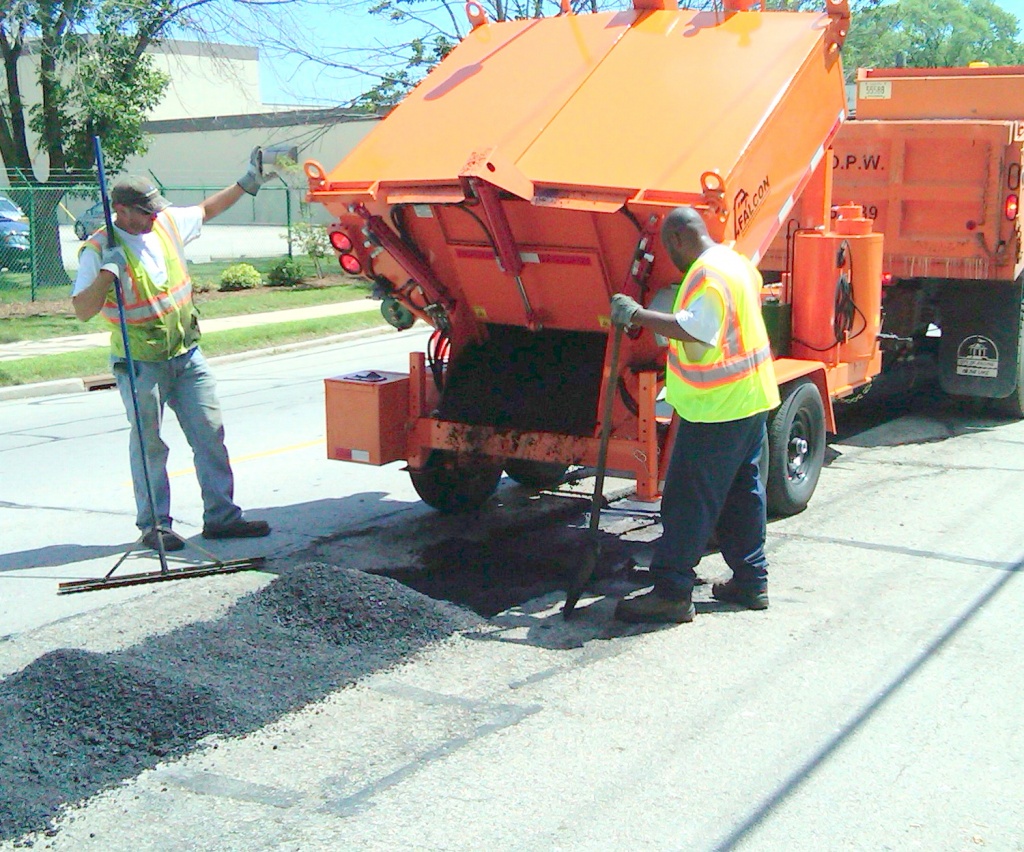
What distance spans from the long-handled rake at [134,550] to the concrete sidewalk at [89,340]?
6.14m

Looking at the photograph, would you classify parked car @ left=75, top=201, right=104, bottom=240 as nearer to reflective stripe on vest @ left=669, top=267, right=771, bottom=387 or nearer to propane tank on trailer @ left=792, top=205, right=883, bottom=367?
reflective stripe on vest @ left=669, top=267, right=771, bottom=387

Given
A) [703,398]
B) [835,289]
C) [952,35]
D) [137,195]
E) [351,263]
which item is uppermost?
[952,35]

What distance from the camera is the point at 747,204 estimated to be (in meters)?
6.00

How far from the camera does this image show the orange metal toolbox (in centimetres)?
666

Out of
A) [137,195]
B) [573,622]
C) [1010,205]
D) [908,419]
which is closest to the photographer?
[573,622]

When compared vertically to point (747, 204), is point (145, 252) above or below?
below

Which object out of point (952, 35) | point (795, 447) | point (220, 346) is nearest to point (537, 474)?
point (795, 447)

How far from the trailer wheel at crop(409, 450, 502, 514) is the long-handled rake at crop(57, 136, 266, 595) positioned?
111 cm

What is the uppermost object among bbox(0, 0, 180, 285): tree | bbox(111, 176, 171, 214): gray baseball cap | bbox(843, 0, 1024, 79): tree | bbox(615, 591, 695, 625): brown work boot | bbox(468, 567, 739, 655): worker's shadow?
bbox(843, 0, 1024, 79): tree

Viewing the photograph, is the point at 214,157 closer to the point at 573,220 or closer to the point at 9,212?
the point at 9,212

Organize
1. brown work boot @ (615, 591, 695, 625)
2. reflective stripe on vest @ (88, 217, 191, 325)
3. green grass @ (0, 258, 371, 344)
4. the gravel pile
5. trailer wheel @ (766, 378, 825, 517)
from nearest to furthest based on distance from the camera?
the gravel pile
brown work boot @ (615, 591, 695, 625)
reflective stripe on vest @ (88, 217, 191, 325)
trailer wheel @ (766, 378, 825, 517)
green grass @ (0, 258, 371, 344)

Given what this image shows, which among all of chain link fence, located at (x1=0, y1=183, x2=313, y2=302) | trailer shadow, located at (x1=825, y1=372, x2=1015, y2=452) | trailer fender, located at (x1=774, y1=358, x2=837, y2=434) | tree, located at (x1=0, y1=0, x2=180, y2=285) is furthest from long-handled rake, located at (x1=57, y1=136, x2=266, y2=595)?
tree, located at (x1=0, y1=0, x2=180, y2=285)

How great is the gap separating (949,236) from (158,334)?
5.62m

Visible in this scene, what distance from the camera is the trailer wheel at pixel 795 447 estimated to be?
22.6 ft
